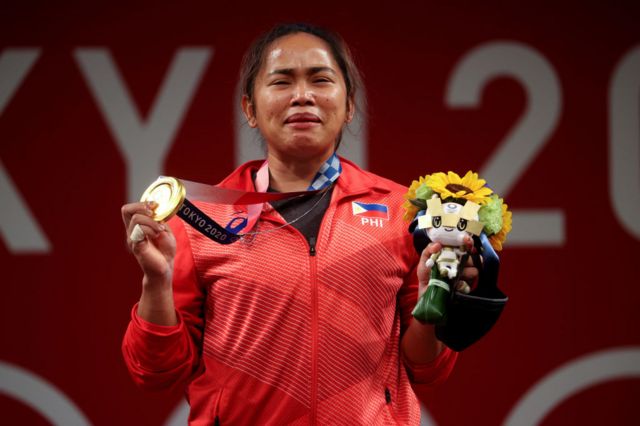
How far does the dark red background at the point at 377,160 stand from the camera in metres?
3.12

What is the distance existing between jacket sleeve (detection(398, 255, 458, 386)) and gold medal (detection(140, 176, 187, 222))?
545mm

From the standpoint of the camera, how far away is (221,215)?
6.15 ft

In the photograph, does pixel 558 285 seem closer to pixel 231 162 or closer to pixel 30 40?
pixel 231 162

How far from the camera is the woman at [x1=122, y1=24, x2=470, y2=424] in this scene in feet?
5.66

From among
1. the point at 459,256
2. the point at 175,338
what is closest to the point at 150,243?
the point at 175,338

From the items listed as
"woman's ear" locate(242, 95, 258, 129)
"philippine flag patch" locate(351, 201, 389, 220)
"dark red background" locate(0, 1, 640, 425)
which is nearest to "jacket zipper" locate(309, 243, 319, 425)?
"philippine flag patch" locate(351, 201, 389, 220)

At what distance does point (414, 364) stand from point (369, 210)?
35cm

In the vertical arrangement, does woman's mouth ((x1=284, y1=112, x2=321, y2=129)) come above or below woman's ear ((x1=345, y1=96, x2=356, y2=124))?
below

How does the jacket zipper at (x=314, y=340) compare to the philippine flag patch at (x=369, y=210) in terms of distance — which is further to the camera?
the philippine flag patch at (x=369, y=210)

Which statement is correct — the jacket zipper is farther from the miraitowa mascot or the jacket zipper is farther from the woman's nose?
the woman's nose

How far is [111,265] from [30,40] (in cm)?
90

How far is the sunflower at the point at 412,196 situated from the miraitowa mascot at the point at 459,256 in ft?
0.07

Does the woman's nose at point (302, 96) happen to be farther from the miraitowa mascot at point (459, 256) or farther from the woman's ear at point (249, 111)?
the miraitowa mascot at point (459, 256)

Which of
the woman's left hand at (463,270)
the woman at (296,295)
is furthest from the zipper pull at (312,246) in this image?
the woman's left hand at (463,270)
